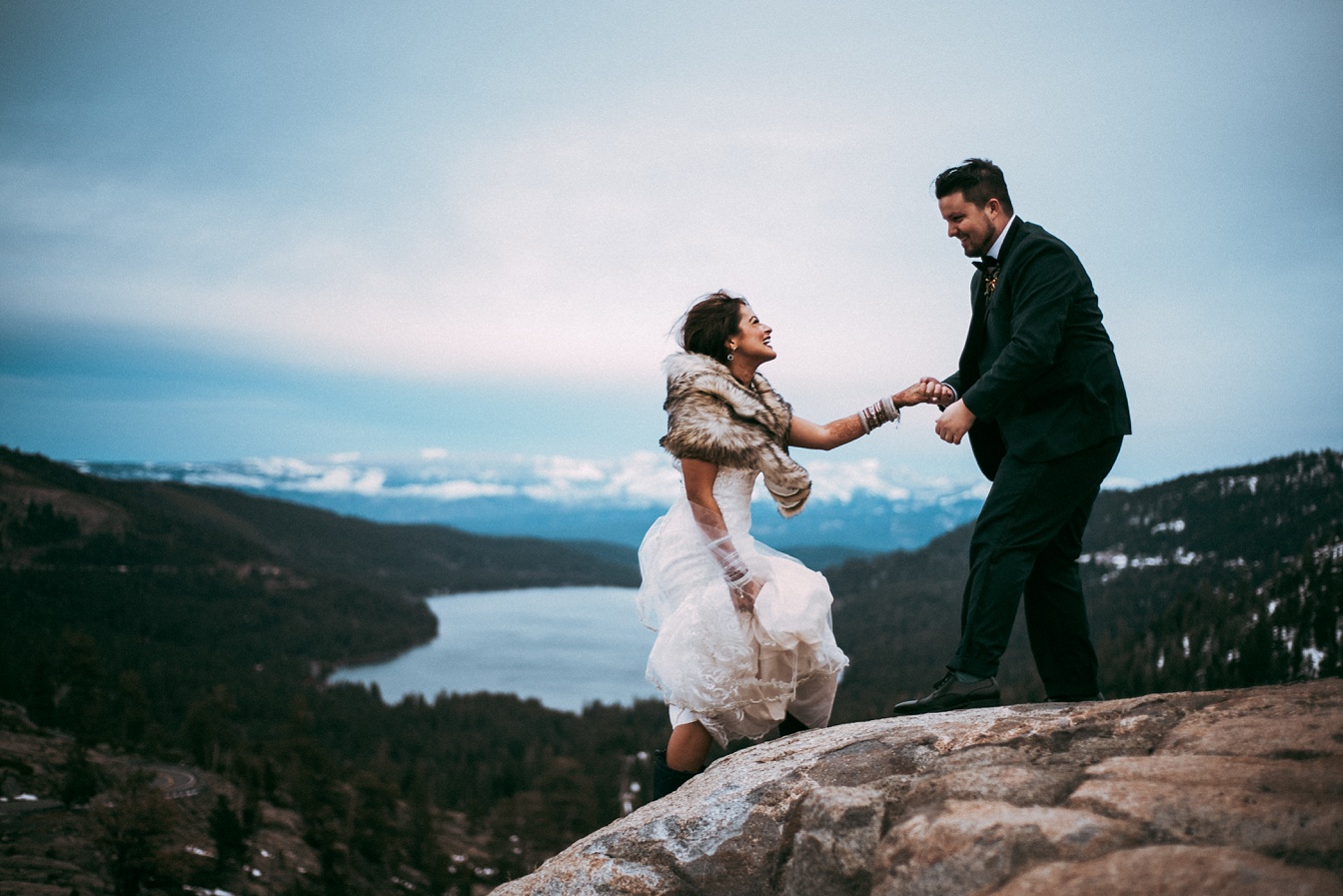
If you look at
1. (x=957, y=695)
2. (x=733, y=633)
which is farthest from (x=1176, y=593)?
(x=733, y=633)

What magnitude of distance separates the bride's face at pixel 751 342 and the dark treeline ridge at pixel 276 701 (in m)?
55.4

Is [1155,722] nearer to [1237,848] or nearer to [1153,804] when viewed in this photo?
[1153,804]

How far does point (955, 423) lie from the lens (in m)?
5.33

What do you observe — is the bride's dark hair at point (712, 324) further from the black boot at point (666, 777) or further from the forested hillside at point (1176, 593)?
the forested hillside at point (1176, 593)

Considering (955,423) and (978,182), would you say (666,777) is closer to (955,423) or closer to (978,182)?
(955,423)

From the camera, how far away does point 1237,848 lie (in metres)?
2.83

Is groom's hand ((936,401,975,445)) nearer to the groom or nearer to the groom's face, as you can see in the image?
the groom

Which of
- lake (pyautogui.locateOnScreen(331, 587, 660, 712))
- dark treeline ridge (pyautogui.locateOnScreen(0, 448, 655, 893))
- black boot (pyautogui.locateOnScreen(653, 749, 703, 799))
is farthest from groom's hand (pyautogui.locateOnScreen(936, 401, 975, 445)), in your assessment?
lake (pyautogui.locateOnScreen(331, 587, 660, 712))

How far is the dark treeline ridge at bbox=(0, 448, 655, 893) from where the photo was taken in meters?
65.0

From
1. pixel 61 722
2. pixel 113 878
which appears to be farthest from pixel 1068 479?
pixel 61 722

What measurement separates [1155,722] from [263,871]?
228ft

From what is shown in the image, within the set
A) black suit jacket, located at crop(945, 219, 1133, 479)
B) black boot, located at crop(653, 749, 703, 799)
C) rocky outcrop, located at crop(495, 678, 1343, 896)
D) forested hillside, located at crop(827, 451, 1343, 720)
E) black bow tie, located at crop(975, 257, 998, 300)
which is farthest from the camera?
forested hillside, located at crop(827, 451, 1343, 720)

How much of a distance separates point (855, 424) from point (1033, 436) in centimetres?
115

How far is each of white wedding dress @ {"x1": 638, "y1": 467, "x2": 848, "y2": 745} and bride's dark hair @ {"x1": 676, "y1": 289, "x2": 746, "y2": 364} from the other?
2.63 feet
